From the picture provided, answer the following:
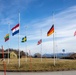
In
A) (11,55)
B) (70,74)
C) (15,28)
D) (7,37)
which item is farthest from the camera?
(11,55)

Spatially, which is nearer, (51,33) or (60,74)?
(60,74)

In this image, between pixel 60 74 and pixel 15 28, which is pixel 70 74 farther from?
pixel 15 28

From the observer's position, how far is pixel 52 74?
880 inches

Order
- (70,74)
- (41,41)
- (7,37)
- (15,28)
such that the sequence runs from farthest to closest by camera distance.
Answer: (41,41)
(7,37)
(15,28)
(70,74)

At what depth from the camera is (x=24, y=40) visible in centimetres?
4400

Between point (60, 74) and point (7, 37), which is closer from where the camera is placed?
A: point (60, 74)

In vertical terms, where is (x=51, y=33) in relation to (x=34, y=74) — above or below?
above

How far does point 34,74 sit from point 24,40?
71.1ft

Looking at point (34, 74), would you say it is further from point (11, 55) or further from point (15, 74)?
→ point (11, 55)

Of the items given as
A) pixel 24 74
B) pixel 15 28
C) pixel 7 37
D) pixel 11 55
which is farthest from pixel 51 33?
pixel 11 55

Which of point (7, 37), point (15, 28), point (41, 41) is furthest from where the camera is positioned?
point (41, 41)

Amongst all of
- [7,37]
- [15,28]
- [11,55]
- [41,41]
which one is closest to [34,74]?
[15,28]

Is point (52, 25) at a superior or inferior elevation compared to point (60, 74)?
superior

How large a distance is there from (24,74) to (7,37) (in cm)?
1670
